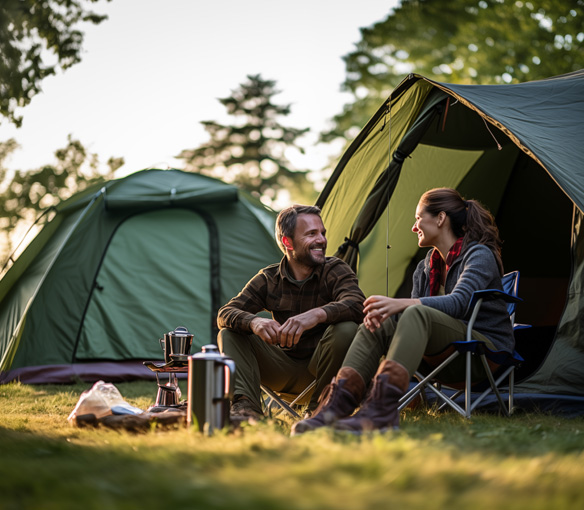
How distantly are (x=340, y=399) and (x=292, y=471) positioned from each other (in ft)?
3.02

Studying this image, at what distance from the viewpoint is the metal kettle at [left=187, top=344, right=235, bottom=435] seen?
2.54 metres

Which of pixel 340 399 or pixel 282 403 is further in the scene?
pixel 282 403

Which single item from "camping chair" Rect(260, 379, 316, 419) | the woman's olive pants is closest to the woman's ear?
the woman's olive pants

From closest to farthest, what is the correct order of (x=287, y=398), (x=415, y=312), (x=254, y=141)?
(x=415, y=312) → (x=287, y=398) → (x=254, y=141)

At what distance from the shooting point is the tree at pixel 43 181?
1025 inches

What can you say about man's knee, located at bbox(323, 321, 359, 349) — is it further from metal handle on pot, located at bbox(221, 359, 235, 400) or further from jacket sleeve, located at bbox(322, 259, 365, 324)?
metal handle on pot, located at bbox(221, 359, 235, 400)

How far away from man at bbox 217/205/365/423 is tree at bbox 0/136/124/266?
23.5 meters

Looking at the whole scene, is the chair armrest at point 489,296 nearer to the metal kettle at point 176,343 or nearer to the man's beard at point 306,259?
the man's beard at point 306,259

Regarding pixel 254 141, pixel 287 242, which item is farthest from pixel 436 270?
pixel 254 141

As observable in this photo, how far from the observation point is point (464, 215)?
3.49 m

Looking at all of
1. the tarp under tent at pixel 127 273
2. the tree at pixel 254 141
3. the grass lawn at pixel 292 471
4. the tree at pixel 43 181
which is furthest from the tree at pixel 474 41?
the grass lawn at pixel 292 471

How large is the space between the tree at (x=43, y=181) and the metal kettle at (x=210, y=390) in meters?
24.3

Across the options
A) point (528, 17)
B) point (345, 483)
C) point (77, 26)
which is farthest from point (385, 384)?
point (528, 17)

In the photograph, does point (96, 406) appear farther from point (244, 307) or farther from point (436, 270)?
point (436, 270)
